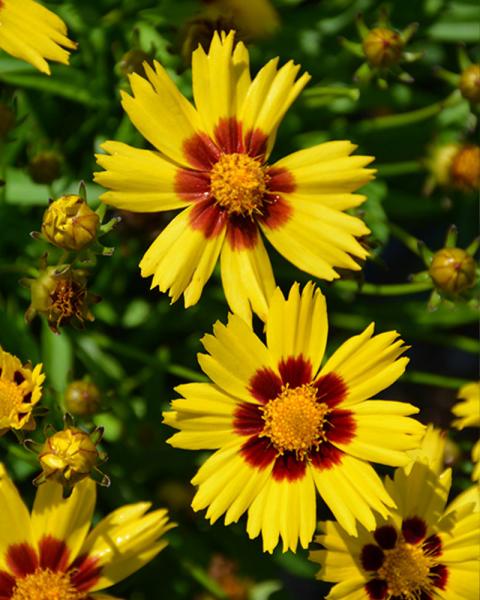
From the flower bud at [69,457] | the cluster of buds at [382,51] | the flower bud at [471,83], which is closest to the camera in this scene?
the flower bud at [69,457]

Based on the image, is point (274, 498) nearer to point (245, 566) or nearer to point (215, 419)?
point (215, 419)

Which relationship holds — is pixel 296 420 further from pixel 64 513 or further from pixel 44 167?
pixel 44 167

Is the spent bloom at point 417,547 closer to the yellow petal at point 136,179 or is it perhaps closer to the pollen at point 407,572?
the pollen at point 407,572

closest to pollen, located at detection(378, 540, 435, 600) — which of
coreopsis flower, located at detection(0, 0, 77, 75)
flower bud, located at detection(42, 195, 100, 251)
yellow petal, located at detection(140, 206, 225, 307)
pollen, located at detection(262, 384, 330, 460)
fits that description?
pollen, located at detection(262, 384, 330, 460)

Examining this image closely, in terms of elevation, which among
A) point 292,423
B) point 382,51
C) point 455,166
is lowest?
point 292,423

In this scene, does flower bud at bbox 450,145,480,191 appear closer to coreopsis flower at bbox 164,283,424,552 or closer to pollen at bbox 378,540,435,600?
coreopsis flower at bbox 164,283,424,552

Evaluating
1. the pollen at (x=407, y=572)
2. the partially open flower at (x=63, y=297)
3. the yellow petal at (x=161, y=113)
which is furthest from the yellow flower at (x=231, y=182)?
the pollen at (x=407, y=572)

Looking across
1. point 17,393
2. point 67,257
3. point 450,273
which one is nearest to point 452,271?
point 450,273
